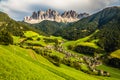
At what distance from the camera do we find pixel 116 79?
146 m

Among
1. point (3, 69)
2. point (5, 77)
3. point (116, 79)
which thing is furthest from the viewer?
point (116, 79)

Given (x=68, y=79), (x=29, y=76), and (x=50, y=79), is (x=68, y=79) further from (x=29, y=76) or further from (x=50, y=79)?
(x=29, y=76)

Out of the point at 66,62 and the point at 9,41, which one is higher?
the point at 9,41

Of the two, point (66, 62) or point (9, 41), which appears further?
point (66, 62)

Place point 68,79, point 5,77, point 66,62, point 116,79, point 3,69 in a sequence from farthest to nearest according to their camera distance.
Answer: point 116,79
point 66,62
point 68,79
point 3,69
point 5,77

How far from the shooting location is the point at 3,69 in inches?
1863

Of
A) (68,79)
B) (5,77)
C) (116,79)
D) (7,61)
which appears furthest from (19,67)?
(116,79)

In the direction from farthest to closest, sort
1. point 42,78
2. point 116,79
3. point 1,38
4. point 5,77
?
point 116,79 → point 1,38 → point 42,78 → point 5,77

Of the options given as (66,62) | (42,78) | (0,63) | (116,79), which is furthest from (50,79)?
(116,79)

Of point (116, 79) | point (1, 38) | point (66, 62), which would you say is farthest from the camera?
point (116, 79)

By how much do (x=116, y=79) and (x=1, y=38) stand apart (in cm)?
7700

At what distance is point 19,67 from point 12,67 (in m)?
3.28

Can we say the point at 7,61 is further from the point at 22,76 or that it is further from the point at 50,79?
the point at 50,79

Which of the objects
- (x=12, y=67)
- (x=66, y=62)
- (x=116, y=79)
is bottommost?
(x=116, y=79)
